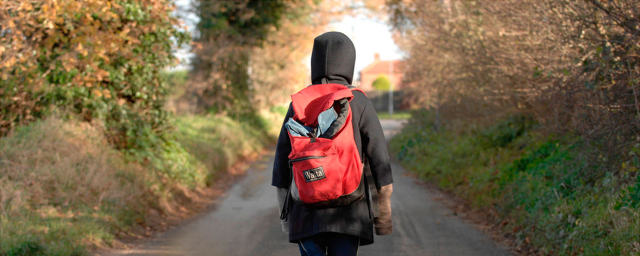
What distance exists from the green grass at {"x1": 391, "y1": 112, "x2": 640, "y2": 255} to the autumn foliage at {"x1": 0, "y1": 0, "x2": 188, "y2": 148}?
5.92 m

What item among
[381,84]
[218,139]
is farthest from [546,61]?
[381,84]

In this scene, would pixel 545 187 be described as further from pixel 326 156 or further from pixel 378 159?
pixel 326 156

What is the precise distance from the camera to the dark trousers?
3.07 meters

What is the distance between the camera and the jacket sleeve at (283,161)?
3203 millimetres

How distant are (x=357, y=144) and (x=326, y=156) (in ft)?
1.13

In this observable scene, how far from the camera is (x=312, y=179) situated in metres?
2.83

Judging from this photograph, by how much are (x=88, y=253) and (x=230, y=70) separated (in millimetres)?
15233

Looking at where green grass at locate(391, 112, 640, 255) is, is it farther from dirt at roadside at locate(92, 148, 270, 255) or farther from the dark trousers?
dirt at roadside at locate(92, 148, 270, 255)

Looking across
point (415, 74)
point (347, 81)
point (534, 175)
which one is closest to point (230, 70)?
point (415, 74)

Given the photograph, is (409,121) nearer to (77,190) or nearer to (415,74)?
(415,74)

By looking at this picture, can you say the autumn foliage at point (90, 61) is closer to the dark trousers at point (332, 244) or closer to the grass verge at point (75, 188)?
the grass verge at point (75, 188)

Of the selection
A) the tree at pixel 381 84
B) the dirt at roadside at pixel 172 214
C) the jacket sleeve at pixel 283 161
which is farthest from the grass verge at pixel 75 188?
the tree at pixel 381 84

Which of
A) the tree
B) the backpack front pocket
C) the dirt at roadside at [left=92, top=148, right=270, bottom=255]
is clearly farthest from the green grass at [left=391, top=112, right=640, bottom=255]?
the tree

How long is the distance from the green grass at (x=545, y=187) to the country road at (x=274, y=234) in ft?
1.94
